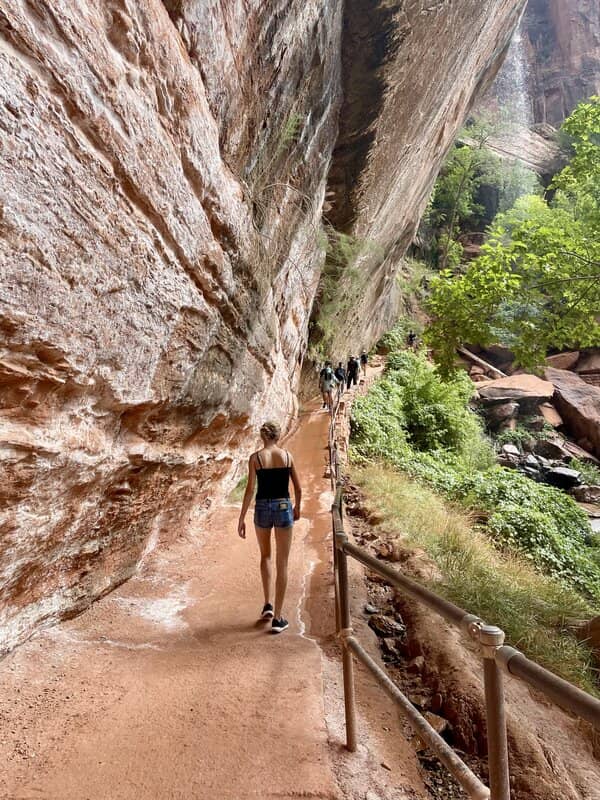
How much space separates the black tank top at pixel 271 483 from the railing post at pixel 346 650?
1.20m

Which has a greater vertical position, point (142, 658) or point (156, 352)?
point (156, 352)

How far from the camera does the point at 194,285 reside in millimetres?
4578

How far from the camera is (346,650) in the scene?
2686 millimetres

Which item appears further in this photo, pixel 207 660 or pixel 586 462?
pixel 586 462

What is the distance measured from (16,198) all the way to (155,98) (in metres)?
1.75

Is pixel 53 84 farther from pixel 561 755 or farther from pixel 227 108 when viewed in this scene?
pixel 561 755

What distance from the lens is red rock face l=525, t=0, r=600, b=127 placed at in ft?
127

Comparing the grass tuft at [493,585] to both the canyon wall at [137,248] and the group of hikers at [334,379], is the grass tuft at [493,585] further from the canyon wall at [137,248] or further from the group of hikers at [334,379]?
the group of hikers at [334,379]

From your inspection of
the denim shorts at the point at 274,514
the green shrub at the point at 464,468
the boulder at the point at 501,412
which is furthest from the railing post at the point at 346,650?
the boulder at the point at 501,412

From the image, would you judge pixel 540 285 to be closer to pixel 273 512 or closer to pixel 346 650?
pixel 273 512

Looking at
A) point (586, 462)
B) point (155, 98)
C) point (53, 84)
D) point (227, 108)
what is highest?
point (227, 108)

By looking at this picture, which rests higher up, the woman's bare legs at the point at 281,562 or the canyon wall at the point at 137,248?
the canyon wall at the point at 137,248

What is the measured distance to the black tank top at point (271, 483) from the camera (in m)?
4.03

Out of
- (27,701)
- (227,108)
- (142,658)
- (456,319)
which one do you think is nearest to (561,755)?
(142,658)
